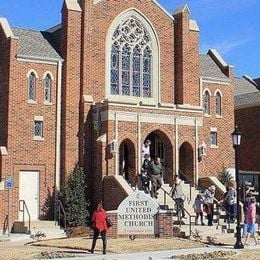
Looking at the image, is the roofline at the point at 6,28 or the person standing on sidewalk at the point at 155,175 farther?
the roofline at the point at 6,28

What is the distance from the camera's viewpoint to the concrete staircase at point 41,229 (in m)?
26.2

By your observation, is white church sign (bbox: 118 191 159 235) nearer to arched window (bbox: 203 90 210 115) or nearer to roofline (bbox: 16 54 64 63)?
roofline (bbox: 16 54 64 63)

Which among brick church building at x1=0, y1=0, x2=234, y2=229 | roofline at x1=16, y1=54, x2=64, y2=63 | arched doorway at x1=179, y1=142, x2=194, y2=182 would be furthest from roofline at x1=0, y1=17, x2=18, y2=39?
arched doorway at x1=179, y1=142, x2=194, y2=182

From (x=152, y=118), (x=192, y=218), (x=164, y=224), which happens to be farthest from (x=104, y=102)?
(x=164, y=224)

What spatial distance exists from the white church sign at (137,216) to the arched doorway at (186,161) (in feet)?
29.2

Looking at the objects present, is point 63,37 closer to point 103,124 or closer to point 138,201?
point 103,124

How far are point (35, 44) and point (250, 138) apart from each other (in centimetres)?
1656

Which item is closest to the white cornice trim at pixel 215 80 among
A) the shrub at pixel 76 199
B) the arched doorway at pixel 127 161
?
the arched doorway at pixel 127 161

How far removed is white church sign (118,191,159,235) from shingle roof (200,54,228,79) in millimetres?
13333

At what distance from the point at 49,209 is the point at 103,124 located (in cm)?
462

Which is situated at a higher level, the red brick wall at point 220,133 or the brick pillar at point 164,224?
the red brick wall at point 220,133

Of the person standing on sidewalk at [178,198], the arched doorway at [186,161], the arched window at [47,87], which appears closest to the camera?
the person standing on sidewalk at [178,198]

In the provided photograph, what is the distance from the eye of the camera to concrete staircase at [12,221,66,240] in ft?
85.9

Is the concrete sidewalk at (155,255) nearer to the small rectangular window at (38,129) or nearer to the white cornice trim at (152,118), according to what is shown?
the white cornice trim at (152,118)
